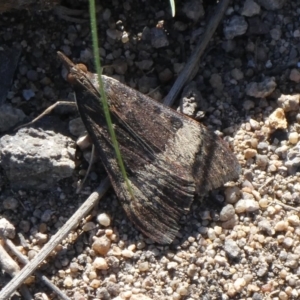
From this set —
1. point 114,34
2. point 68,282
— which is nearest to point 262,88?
point 114,34

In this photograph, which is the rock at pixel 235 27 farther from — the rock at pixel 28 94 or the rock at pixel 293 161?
the rock at pixel 28 94

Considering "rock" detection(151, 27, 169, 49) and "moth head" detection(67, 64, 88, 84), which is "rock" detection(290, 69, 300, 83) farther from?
"moth head" detection(67, 64, 88, 84)

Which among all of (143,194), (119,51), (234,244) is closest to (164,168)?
(143,194)

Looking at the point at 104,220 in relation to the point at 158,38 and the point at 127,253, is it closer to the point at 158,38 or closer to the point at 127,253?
the point at 127,253

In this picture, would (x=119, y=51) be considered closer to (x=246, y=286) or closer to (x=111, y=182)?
(x=111, y=182)

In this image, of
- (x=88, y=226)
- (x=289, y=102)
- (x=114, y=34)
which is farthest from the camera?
(x=114, y=34)

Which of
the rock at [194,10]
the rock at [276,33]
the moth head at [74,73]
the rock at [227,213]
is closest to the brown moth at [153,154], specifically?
the moth head at [74,73]
